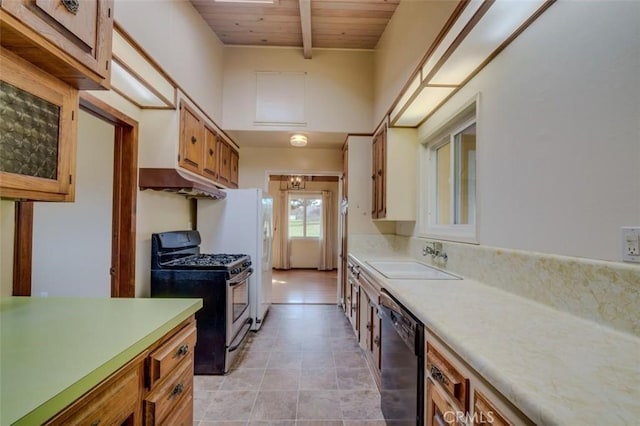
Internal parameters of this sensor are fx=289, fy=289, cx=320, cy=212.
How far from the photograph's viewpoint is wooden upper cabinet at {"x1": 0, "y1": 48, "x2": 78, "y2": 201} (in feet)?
2.95

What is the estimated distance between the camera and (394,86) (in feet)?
8.76

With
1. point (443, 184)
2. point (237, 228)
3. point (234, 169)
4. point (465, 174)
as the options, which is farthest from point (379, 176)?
point (234, 169)

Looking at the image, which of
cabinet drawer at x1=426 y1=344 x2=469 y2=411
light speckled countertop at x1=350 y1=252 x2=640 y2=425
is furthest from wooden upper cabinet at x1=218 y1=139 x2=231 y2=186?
cabinet drawer at x1=426 y1=344 x2=469 y2=411

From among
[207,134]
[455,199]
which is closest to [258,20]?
[207,134]

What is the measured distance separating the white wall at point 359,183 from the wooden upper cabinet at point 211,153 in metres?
1.60

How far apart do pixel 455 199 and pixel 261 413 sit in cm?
212

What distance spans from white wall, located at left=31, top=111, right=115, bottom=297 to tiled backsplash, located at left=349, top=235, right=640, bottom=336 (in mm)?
2611

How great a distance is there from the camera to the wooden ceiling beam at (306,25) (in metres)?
2.66

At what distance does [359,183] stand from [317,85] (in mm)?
1325

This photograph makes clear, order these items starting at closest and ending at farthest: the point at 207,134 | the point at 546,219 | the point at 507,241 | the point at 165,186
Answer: the point at 546,219, the point at 507,241, the point at 165,186, the point at 207,134

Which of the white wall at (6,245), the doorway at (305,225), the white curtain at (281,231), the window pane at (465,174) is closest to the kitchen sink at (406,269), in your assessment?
the window pane at (465,174)

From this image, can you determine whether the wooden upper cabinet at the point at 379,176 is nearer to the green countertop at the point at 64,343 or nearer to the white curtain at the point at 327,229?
the green countertop at the point at 64,343

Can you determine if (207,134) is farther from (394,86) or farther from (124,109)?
(394,86)

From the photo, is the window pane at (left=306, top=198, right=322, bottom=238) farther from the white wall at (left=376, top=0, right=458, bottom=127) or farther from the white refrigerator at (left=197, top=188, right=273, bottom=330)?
the white refrigerator at (left=197, top=188, right=273, bottom=330)
